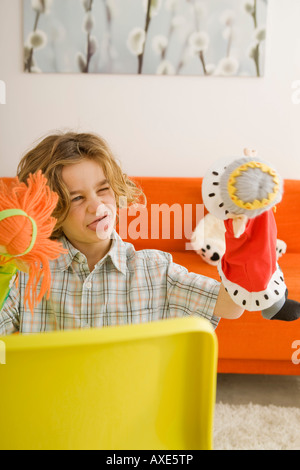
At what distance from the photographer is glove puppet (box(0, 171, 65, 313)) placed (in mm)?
532

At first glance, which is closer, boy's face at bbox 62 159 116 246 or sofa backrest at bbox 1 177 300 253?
boy's face at bbox 62 159 116 246

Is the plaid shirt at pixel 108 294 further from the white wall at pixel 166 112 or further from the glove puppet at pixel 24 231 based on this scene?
the white wall at pixel 166 112

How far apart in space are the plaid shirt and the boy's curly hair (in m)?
0.10

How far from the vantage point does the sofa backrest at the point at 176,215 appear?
2.02 m

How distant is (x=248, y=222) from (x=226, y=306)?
179 mm

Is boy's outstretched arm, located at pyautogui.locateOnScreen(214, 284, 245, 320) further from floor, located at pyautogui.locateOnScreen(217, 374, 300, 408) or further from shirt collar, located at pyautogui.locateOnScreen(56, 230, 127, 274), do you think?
floor, located at pyautogui.locateOnScreen(217, 374, 300, 408)

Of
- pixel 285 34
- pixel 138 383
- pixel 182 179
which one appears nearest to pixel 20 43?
pixel 182 179

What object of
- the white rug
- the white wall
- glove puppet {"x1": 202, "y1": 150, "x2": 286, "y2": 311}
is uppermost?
the white wall

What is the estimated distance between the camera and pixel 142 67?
2.27m

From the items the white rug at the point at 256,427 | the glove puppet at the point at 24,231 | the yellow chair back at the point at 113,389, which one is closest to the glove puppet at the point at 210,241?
the white rug at the point at 256,427

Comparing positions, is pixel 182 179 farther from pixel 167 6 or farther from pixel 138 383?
pixel 138 383

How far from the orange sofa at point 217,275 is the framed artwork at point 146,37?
0.65 meters

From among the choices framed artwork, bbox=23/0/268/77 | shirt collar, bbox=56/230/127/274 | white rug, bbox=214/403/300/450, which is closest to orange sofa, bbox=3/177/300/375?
white rug, bbox=214/403/300/450

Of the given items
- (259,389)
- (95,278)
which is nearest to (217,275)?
(259,389)
